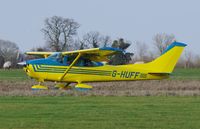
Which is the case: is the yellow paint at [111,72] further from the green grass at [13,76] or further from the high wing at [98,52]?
the green grass at [13,76]

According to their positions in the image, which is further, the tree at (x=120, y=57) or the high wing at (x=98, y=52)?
the tree at (x=120, y=57)

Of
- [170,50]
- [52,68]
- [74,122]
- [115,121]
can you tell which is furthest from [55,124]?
[170,50]

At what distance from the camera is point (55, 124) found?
1094cm

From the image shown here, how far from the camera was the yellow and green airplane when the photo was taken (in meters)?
24.0

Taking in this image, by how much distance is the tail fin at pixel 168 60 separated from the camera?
24.8 meters

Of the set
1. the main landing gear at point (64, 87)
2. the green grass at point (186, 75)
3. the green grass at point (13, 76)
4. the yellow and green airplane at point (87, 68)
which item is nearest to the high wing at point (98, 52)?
the yellow and green airplane at point (87, 68)

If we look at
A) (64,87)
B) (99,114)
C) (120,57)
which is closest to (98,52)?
(64,87)

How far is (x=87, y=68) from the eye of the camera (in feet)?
80.9

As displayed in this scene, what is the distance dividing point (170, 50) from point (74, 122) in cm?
1445

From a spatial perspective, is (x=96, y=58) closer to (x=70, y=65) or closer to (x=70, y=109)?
(x=70, y=65)

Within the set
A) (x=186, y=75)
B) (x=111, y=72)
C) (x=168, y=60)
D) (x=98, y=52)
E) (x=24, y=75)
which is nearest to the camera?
(x=98, y=52)

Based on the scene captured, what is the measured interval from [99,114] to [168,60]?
42.8 ft

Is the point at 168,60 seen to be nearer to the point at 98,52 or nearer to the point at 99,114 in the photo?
the point at 98,52

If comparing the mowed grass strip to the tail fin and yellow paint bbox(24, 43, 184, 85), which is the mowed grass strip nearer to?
yellow paint bbox(24, 43, 184, 85)
